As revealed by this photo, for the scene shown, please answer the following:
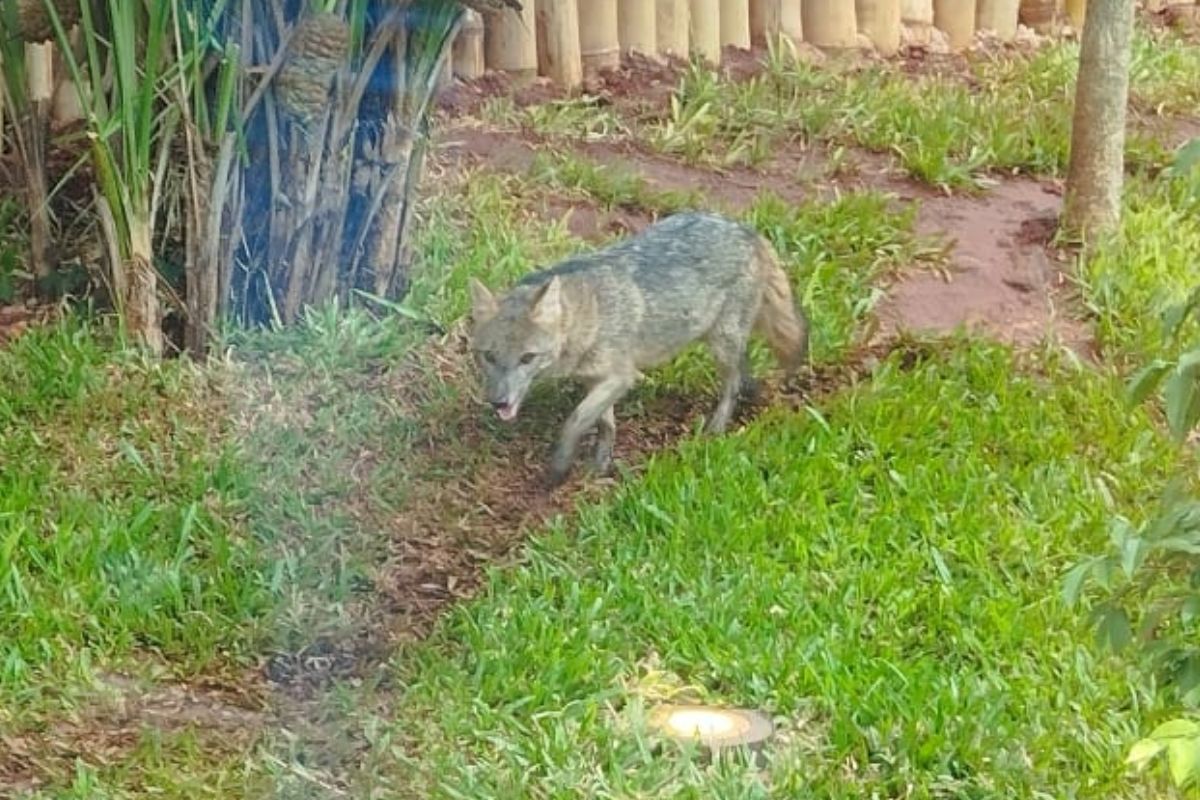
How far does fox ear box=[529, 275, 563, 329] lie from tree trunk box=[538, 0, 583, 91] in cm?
248

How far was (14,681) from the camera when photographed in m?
4.52

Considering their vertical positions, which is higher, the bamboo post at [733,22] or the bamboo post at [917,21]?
the bamboo post at [733,22]

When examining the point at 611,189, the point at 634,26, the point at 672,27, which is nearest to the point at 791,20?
the point at 672,27

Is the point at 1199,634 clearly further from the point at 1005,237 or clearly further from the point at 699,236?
the point at 1005,237

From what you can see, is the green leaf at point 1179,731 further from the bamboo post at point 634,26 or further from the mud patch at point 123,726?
the bamboo post at point 634,26

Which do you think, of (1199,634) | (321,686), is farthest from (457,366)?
(1199,634)

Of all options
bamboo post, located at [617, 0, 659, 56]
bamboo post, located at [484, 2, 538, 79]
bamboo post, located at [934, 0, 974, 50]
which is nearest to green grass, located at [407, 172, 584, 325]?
bamboo post, located at [484, 2, 538, 79]

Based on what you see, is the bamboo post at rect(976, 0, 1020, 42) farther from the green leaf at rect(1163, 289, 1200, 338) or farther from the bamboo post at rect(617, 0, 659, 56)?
the green leaf at rect(1163, 289, 1200, 338)

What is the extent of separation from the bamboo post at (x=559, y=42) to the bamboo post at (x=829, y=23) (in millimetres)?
1179

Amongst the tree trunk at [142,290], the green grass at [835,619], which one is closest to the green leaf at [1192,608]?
the green grass at [835,619]

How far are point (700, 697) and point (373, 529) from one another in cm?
113

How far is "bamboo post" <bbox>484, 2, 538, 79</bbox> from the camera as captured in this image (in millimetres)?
7934

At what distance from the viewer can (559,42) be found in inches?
318

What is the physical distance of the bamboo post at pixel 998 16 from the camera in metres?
9.31
